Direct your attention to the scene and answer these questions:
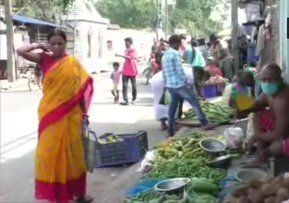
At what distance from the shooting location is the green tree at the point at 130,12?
224 ft

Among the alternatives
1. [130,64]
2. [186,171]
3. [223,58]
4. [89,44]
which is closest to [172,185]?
[186,171]

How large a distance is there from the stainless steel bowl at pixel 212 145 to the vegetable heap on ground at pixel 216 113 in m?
2.75

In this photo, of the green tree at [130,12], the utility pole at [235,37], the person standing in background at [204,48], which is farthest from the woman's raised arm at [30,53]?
the green tree at [130,12]

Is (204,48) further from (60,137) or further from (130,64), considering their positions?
(60,137)

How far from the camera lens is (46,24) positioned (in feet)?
102

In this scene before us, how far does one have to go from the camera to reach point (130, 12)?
233 feet

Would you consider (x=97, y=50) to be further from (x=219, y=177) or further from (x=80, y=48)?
(x=219, y=177)

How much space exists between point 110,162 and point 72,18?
2912 centimetres

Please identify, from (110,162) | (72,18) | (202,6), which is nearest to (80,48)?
(72,18)

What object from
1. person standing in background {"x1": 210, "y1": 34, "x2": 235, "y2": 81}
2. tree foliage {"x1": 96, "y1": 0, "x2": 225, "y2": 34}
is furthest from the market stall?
tree foliage {"x1": 96, "y1": 0, "x2": 225, "y2": 34}

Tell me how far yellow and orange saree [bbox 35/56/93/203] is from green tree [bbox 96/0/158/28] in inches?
2469

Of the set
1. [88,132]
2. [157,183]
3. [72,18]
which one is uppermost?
[72,18]

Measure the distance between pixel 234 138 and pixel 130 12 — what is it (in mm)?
65917

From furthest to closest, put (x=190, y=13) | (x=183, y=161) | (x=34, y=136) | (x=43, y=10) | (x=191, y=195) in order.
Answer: (x=190, y=13), (x=43, y=10), (x=34, y=136), (x=183, y=161), (x=191, y=195)
